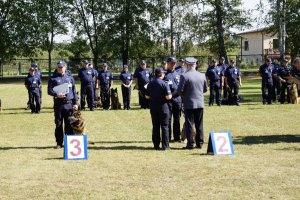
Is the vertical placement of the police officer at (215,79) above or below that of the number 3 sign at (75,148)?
above

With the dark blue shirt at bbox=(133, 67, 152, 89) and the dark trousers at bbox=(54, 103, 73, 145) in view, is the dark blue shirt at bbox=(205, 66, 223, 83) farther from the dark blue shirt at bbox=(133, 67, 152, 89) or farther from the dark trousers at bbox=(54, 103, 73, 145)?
the dark trousers at bbox=(54, 103, 73, 145)

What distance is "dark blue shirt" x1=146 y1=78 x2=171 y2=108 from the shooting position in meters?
12.4

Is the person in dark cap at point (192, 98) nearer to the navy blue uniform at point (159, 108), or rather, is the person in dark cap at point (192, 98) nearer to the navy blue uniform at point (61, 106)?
the navy blue uniform at point (159, 108)

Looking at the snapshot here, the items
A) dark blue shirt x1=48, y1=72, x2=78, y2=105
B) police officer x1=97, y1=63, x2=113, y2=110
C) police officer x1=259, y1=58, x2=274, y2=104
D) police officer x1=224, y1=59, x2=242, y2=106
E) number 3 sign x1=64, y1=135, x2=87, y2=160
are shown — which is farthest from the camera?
police officer x1=259, y1=58, x2=274, y2=104

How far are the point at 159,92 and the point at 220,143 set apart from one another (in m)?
2.01

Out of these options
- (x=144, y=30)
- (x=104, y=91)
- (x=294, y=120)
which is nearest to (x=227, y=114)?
(x=294, y=120)

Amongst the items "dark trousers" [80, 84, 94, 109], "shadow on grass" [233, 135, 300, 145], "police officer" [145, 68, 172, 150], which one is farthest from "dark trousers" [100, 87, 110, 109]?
"police officer" [145, 68, 172, 150]

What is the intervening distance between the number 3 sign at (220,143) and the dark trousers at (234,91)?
1150 centimetres

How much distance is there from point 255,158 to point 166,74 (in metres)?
3.76

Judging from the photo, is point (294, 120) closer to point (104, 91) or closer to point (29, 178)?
point (104, 91)

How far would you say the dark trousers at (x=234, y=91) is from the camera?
74.2ft

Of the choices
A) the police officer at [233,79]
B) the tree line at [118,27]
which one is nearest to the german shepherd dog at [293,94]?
the police officer at [233,79]

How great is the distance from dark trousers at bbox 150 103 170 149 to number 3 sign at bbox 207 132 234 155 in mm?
1337

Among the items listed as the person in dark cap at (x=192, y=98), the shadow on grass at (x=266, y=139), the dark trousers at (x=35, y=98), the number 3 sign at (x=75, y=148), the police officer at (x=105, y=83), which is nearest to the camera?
the number 3 sign at (x=75, y=148)
